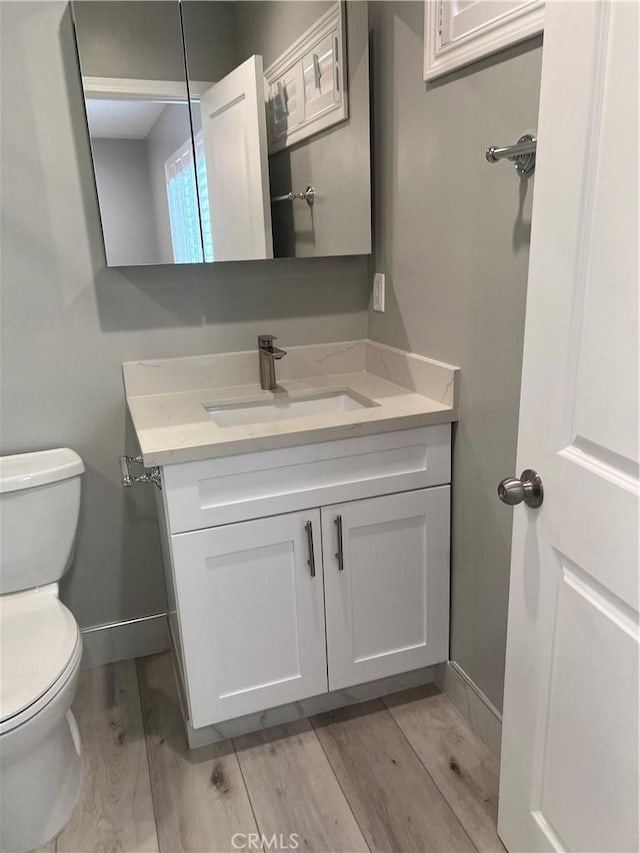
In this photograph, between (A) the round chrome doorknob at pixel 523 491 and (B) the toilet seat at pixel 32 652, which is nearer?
(A) the round chrome doorknob at pixel 523 491

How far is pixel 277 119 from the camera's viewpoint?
179 cm

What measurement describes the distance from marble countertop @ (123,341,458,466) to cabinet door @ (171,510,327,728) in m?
0.22

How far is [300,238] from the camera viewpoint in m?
Answer: 1.92

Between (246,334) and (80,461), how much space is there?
64 cm

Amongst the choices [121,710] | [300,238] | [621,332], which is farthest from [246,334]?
[621,332]

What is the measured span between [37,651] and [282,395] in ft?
3.12

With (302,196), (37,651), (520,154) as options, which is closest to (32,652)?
(37,651)

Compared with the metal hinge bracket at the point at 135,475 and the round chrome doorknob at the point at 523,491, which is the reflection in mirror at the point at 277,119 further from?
the round chrome doorknob at the point at 523,491

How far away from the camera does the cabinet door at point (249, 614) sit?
156cm

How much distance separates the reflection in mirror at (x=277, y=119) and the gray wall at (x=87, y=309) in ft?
0.53

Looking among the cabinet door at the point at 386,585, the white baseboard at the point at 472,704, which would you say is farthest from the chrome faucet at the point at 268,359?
the white baseboard at the point at 472,704

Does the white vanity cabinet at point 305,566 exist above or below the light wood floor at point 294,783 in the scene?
above

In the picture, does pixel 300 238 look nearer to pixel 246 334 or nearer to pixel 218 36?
pixel 246 334

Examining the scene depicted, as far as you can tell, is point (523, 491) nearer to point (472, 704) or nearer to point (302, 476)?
point (302, 476)
